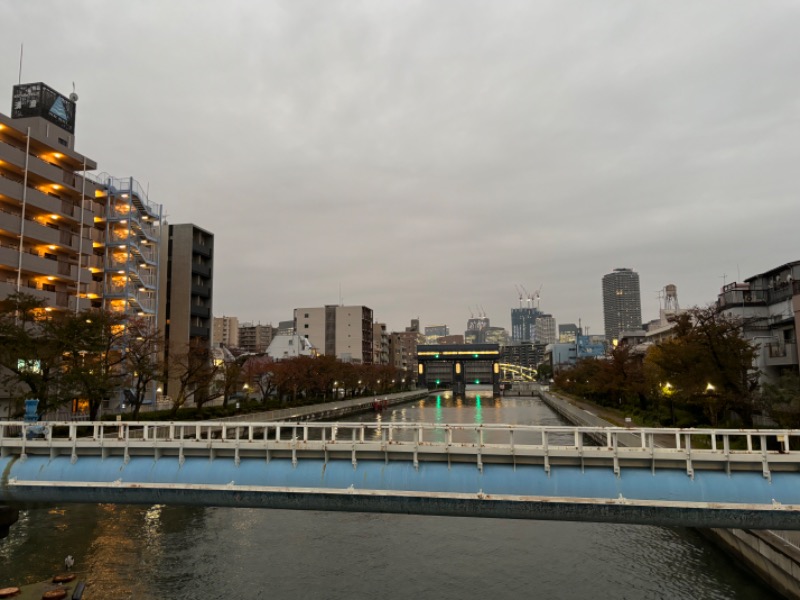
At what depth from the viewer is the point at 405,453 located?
63.0 ft

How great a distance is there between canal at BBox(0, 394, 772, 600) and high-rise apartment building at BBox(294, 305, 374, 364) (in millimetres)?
141932

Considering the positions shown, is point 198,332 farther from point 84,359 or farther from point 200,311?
point 84,359

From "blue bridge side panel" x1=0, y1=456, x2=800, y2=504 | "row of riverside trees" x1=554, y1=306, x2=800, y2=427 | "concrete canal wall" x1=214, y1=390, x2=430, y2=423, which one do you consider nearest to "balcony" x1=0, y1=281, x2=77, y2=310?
"concrete canal wall" x1=214, y1=390, x2=430, y2=423

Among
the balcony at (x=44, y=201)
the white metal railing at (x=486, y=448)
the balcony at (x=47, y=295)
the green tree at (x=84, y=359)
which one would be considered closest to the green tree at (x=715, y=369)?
the white metal railing at (x=486, y=448)

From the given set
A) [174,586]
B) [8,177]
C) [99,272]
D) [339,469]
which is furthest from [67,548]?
[99,272]

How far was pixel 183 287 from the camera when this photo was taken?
87.6 meters

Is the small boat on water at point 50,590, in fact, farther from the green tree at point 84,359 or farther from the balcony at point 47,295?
the balcony at point 47,295

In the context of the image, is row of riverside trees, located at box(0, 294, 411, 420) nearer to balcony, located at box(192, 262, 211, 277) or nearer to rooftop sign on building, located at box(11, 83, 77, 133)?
rooftop sign on building, located at box(11, 83, 77, 133)

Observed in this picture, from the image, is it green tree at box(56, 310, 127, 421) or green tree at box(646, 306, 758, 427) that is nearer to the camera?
green tree at box(646, 306, 758, 427)

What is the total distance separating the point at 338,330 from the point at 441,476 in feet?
516

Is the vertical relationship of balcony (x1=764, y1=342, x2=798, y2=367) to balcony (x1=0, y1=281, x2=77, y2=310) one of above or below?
below

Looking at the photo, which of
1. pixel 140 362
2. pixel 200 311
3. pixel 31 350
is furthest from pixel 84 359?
pixel 200 311

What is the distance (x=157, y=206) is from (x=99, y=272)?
51.8 ft

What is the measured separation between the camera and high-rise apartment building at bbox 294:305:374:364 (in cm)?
17350
